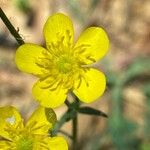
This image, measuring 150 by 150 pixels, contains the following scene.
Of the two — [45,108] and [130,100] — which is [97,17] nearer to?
[130,100]

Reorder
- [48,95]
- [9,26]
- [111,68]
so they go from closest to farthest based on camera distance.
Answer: [9,26] → [48,95] → [111,68]

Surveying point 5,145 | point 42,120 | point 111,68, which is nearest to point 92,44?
point 42,120

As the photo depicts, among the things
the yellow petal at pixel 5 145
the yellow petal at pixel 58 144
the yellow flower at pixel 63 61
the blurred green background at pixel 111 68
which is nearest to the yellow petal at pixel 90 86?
the yellow flower at pixel 63 61

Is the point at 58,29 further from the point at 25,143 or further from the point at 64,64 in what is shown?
the point at 25,143

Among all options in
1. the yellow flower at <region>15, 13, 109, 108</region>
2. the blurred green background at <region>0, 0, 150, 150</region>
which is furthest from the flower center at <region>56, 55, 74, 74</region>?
the blurred green background at <region>0, 0, 150, 150</region>

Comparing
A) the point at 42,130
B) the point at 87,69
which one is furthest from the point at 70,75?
the point at 42,130

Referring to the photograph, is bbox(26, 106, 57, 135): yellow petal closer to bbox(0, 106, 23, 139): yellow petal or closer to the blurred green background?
bbox(0, 106, 23, 139): yellow petal
